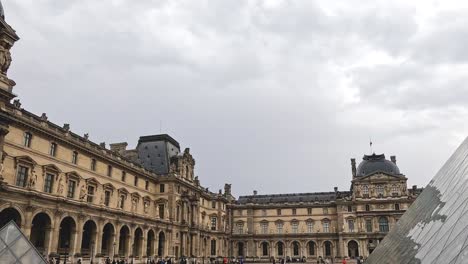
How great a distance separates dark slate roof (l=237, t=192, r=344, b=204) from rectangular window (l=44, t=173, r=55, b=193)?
51431 millimetres

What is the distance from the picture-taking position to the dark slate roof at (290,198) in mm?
77500

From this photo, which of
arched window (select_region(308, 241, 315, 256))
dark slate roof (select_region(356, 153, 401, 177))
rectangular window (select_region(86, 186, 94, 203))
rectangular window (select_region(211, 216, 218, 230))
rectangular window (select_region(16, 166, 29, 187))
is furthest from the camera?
arched window (select_region(308, 241, 315, 256))

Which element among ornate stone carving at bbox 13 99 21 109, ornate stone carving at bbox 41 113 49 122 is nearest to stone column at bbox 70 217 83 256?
ornate stone carving at bbox 41 113 49 122

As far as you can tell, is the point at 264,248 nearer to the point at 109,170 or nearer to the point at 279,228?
the point at 279,228

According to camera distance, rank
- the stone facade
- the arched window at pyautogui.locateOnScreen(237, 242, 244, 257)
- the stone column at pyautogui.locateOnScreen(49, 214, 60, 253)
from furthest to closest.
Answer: the arched window at pyautogui.locateOnScreen(237, 242, 244, 257)
the stone facade
the stone column at pyautogui.locateOnScreen(49, 214, 60, 253)

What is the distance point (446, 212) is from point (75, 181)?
32.2 m

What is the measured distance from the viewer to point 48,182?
33.3 metres

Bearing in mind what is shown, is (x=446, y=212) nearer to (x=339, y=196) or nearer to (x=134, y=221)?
(x=134, y=221)

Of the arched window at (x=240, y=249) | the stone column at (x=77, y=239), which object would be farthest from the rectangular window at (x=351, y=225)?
the stone column at (x=77, y=239)

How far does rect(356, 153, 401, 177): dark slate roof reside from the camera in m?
71.2

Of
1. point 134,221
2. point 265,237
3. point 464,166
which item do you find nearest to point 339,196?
point 265,237

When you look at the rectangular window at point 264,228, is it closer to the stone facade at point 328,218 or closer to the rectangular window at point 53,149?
the stone facade at point 328,218

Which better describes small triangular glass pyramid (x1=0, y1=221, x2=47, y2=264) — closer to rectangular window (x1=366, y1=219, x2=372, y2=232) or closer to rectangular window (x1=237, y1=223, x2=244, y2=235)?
rectangular window (x1=366, y1=219, x2=372, y2=232)

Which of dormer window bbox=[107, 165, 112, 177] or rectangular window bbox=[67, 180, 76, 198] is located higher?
dormer window bbox=[107, 165, 112, 177]
